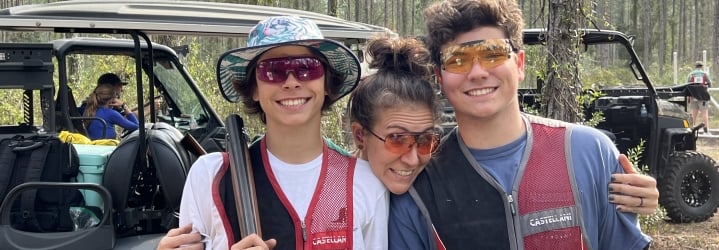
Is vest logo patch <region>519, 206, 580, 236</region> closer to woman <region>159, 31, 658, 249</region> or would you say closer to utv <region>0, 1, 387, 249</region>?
woman <region>159, 31, 658, 249</region>

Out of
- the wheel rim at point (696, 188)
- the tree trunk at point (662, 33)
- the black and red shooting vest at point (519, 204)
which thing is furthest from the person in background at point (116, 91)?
the tree trunk at point (662, 33)

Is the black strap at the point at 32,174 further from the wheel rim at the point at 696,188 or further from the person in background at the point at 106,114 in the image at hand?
the wheel rim at the point at 696,188

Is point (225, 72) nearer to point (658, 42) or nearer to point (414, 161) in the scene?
point (414, 161)

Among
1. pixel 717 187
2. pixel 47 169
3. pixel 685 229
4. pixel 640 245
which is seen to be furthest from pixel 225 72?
pixel 717 187

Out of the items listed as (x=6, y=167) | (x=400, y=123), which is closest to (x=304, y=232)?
(x=400, y=123)

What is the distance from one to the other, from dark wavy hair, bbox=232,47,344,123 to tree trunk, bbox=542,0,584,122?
2.88 m

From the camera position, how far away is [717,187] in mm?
7324

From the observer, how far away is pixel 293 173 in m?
2.08

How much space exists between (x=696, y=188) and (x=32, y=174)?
629cm

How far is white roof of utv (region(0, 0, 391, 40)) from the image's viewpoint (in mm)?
3250

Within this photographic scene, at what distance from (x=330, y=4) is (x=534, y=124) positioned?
1005 cm

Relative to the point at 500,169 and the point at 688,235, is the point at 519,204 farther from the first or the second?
the point at 688,235

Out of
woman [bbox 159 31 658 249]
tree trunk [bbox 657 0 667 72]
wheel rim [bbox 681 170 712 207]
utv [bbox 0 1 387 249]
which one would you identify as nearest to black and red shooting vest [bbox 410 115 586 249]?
woman [bbox 159 31 658 249]

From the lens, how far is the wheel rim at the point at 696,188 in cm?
722
